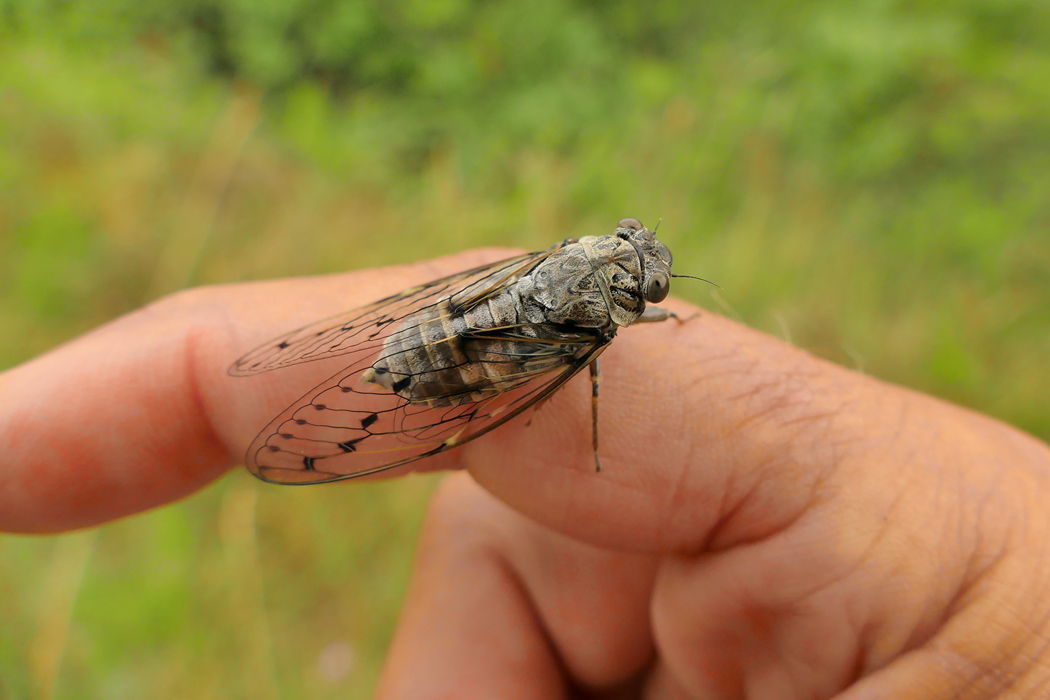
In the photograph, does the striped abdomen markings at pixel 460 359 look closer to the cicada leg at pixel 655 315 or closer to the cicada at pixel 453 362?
the cicada at pixel 453 362

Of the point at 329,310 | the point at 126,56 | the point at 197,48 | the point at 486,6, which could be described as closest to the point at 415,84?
the point at 486,6

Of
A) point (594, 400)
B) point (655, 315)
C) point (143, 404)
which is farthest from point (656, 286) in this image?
point (143, 404)

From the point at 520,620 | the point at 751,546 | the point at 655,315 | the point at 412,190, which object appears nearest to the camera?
the point at 751,546

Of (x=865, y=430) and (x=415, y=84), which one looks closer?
(x=865, y=430)

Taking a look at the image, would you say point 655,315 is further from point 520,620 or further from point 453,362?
point 520,620

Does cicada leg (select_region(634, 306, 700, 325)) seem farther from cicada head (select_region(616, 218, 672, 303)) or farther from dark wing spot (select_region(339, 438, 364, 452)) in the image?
dark wing spot (select_region(339, 438, 364, 452))

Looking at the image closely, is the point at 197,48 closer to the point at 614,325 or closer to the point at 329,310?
the point at 329,310

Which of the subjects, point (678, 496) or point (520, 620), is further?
point (520, 620)
